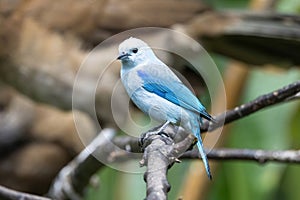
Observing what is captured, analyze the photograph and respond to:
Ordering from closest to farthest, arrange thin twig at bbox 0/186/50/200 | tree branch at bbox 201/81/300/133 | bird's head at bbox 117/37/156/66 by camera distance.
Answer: bird's head at bbox 117/37/156/66
tree branch at bbox 201/81/300/133
thin twig at bbox 0/186/50/200

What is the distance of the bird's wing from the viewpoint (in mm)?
954

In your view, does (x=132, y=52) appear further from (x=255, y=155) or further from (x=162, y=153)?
(x=255, y=155)

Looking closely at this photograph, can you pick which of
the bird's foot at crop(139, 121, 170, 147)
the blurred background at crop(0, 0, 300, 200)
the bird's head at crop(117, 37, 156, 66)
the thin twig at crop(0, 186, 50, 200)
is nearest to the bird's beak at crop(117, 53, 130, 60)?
the bird's head at crop(117, 37, 156, 66)

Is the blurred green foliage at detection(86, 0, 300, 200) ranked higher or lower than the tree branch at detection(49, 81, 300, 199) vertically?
lower

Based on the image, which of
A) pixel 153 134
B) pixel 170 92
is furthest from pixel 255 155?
pixel 170 92

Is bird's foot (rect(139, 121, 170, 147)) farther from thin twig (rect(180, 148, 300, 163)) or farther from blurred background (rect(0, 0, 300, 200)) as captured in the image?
blurred background (rect(0, 0, 300, 200))

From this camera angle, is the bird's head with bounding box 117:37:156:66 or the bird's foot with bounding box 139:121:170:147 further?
the bird's foot with bounding box 139:121:170:147

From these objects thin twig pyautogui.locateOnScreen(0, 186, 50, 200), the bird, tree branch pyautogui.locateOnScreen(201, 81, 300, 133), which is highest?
the bird

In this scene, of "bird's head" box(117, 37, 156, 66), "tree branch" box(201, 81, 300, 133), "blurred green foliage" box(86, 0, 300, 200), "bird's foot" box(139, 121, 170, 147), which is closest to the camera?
"bird's head" box(117, 37, 156, 66)

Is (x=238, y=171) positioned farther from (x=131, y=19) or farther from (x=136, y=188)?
(x=131, y=19)

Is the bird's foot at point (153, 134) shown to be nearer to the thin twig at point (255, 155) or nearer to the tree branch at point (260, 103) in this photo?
the tree branch at point (260, 103)

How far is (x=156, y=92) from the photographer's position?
960 mm

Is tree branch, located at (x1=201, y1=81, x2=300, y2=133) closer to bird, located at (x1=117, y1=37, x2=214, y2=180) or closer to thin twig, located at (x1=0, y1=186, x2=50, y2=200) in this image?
bird, located at (x1=117, y1=37, x2=214, y2=180)

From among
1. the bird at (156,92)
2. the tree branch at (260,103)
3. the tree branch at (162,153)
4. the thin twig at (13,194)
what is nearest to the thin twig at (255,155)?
the tree branch at (162,153)
